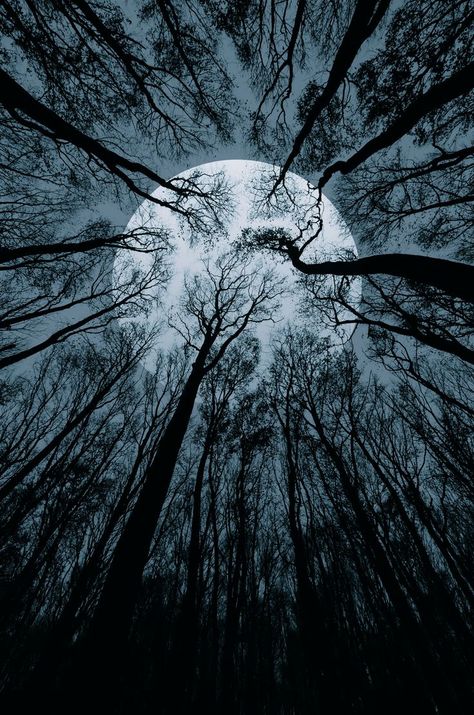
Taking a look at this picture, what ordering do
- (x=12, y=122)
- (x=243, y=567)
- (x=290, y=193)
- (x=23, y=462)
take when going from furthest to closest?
(x=243, y=567) → (x=23, y=462) → (x=290, y=193) → (x=12, y=122)

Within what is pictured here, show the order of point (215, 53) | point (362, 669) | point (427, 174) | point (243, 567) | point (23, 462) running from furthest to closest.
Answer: point (362, 669) → point (243, 567) → point (23, 462) → point (427, 174) → point (215, 53)

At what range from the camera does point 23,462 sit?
8453 millimetres

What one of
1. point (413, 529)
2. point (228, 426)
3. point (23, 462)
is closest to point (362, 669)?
point (413, 529)

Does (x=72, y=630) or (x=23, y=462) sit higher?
(x=23, y=462)

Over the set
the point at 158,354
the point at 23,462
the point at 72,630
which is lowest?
the point at 72,630

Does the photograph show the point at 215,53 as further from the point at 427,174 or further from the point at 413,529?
the point at 413,529

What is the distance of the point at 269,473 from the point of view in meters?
12.5

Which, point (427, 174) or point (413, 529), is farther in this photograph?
point (413, 529)

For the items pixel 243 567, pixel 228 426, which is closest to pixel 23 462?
pixel 228 426

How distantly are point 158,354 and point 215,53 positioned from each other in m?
9.22

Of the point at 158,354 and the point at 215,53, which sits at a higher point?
the point at 158,354

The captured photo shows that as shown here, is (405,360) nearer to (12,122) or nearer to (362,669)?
(12,122)

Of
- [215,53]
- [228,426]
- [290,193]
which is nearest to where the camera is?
[215,53]

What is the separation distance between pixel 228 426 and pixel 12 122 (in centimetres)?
1057
